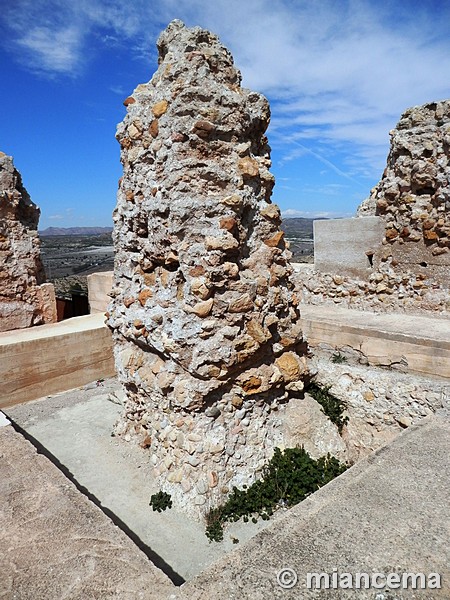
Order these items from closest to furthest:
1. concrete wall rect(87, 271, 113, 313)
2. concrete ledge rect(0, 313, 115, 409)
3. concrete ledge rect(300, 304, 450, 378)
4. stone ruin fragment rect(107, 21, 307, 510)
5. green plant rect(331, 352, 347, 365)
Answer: stone ruin fragment rect(107, 21, 307, 510)
concrete ledge rect(300, 304, 450, 378)
green plant rect(331, 352, 347, 365)
concrete ledge rect(0, 313, 115, 409)
concrete wall rect(87, 271, 113, 313)

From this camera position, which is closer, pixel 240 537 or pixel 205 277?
pixel 240 537

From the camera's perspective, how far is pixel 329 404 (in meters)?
4.91

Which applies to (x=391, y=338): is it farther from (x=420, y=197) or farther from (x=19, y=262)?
(x=19, y=262)

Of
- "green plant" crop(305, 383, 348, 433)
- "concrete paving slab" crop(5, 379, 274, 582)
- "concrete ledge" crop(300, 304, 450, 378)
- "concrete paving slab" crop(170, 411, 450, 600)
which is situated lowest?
"concrete paving slab" crop(5, 379, 274, 582)

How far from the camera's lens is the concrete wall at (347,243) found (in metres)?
7.05

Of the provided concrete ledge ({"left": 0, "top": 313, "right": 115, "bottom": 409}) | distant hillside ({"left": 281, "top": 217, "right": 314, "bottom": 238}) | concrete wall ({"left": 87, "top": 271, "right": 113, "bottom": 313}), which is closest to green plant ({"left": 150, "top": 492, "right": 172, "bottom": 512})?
concrete ledge ({"left": 0, "top": 313, "right": 115, "bottom": 409})

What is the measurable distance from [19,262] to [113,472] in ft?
15.5

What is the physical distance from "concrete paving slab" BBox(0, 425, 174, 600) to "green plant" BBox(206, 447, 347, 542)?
139 centimetres

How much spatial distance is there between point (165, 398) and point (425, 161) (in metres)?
5.28

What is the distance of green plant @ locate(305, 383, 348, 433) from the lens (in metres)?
4.86

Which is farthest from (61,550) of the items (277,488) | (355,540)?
(277,488)

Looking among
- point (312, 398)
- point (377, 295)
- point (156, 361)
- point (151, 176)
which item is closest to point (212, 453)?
point (156, 361)

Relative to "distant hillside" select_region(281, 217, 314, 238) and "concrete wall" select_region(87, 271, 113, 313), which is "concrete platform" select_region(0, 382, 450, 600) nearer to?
"concrete wall" select_region(87, 271, 113, 313)

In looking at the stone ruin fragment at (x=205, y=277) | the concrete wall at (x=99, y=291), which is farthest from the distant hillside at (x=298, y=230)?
the stone ruin fragment at (x=205, y=277)
